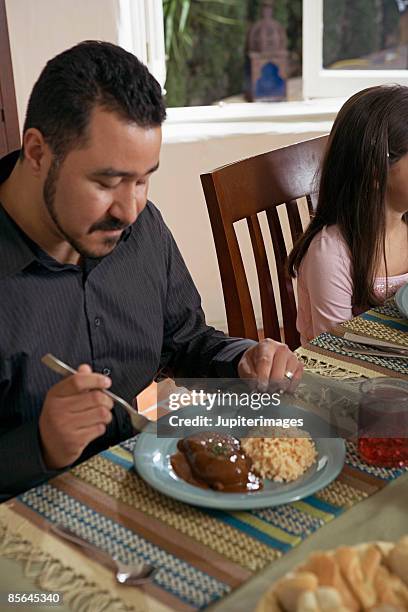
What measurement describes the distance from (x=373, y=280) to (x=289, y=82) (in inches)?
98.3

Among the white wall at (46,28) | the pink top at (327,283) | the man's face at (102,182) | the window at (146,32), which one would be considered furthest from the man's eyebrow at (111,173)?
the window at (146,32)

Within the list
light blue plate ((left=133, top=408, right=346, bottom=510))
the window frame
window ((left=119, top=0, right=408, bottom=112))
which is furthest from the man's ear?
the window frame

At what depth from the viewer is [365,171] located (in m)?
1.66

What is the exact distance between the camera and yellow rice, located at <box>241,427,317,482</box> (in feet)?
2.89

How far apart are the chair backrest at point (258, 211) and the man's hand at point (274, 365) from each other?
0.41 m

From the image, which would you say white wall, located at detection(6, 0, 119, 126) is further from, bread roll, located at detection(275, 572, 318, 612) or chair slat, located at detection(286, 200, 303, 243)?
bread roll, located at detection(275, 572, 318, 612)

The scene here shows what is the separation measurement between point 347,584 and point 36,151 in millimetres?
702

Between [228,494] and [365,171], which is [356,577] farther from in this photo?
[365,171]

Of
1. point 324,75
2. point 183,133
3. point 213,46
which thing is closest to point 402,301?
point 183,133

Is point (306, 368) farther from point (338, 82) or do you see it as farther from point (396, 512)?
point (338, 82)

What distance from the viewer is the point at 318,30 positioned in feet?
10.1

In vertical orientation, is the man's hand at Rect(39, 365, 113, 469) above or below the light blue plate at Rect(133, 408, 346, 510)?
above

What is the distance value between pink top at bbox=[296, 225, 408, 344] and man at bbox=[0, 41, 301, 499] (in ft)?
1.10

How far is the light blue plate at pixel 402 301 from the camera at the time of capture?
4.41ft
